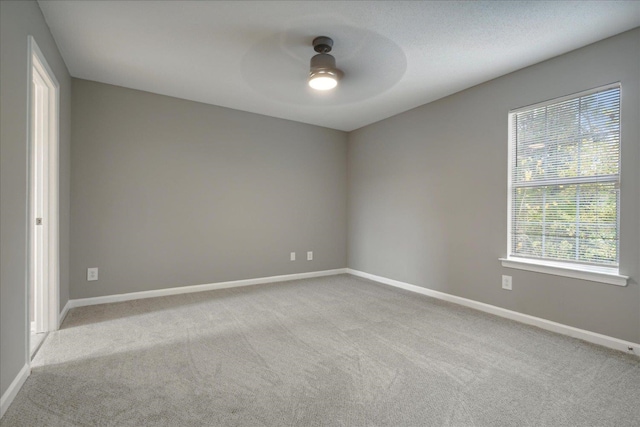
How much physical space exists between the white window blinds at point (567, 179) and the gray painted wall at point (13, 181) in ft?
12.6

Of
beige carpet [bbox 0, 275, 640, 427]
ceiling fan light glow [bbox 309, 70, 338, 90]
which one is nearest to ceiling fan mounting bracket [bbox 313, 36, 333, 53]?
ceiling fan light glow [bbox 309, 70, 338, 90]

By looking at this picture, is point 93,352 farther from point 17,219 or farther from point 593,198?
point 593,198

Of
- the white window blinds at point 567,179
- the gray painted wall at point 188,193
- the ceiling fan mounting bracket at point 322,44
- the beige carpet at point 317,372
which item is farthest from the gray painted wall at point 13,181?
the white window blinds at point 567,179

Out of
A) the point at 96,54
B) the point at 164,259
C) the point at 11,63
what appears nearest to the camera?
the point at 11,63

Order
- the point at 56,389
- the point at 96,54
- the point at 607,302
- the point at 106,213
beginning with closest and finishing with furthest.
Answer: the point at 56,389
the point at 607,302
the point at 96,54
the point at 106,213

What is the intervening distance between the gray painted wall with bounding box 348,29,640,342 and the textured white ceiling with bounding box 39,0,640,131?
9.8 inches

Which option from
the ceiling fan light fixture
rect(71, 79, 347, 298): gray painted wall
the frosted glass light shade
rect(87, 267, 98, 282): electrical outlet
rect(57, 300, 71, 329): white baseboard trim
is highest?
the ceiling fan light fixture

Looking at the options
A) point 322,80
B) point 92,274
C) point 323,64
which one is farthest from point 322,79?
point 92,274

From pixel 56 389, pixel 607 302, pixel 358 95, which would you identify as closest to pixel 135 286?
pixel 56 389

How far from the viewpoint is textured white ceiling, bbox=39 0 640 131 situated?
217cm

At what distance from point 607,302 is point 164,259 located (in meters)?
4.35

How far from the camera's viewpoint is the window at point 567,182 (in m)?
2.51

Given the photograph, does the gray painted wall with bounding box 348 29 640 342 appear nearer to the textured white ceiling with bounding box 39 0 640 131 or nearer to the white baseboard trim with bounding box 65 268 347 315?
the textured white ceiling with bounding box 39 0 640 131

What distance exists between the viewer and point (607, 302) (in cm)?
247
